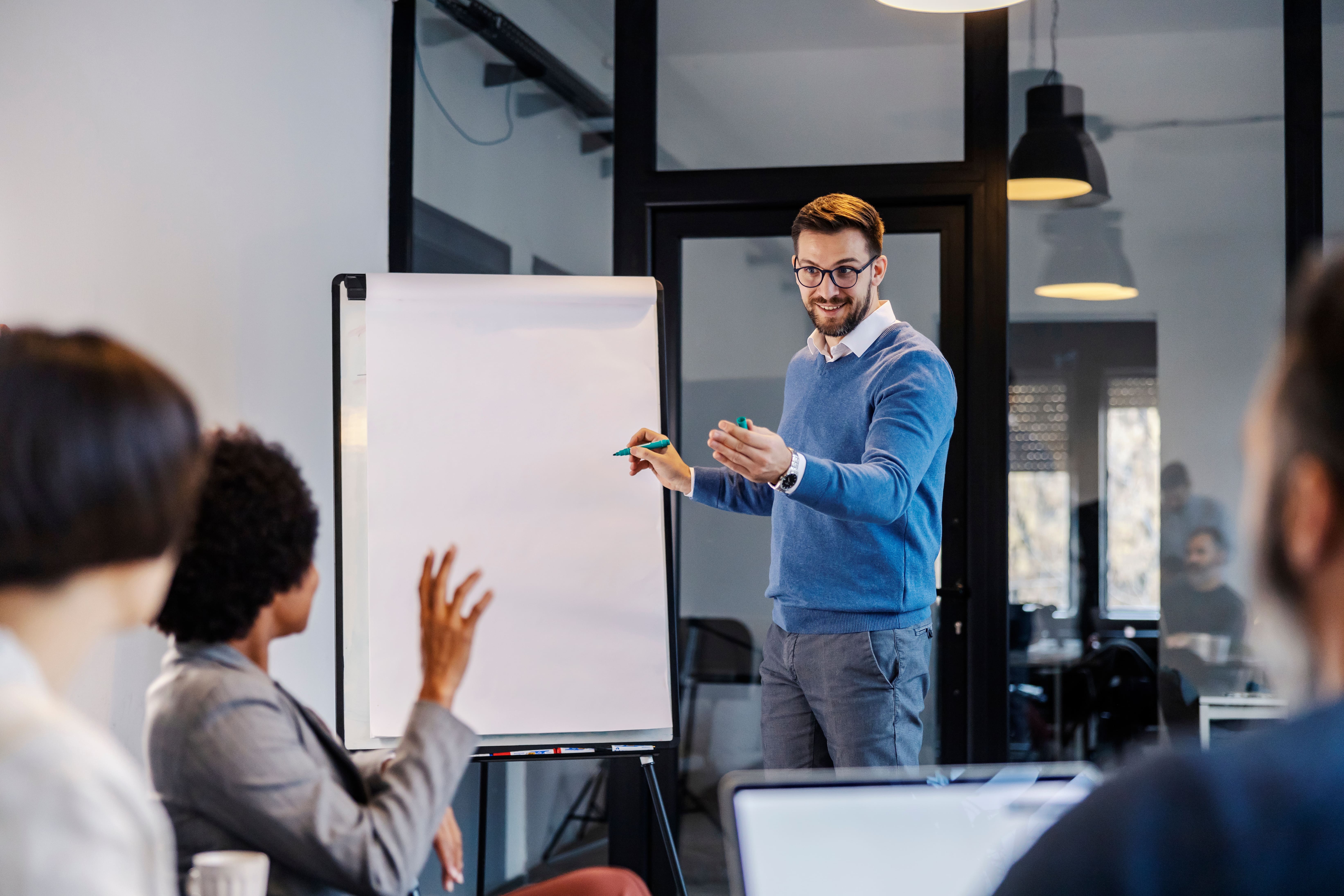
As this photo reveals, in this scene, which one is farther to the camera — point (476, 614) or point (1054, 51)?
point (1054, 51)

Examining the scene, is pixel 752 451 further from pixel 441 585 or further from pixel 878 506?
pixel 441 585

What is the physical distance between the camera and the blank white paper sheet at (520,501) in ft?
7.80

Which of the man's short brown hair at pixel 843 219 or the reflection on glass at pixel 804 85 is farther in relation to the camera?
the reflection on glass at pixel 804 85

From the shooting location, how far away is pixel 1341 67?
2926mm

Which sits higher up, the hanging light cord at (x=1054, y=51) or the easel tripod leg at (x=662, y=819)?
the hanging light cord at (x=1054, y=51)

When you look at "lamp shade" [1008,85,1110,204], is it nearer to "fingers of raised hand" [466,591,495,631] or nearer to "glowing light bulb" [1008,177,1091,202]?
"glowing light bulb" [1008,177,1091,202]

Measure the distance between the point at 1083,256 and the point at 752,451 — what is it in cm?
155

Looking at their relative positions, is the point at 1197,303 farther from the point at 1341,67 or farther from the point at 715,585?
the point at 715,585

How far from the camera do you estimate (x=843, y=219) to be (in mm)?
2266

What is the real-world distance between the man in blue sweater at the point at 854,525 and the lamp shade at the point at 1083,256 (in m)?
0.86

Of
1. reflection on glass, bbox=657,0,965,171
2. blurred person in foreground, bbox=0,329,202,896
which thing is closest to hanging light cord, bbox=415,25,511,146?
reflection on glass, bbox=657,0,965,171

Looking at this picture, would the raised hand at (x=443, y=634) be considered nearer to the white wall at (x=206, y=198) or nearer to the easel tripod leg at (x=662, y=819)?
the white wall at (x=206, y=198)

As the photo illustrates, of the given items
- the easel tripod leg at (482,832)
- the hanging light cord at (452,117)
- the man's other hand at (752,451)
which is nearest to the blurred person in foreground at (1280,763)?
the man's other hand at (752,451)

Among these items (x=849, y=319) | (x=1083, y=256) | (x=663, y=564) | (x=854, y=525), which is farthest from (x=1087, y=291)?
(x=663, y=564)
